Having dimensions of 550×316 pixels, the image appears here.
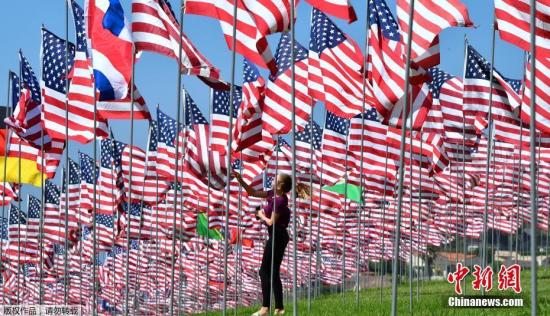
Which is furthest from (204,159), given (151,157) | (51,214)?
(51,214)

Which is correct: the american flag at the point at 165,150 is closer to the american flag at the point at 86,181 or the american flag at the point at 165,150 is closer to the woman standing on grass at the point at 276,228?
the american flag at the point at 86,181

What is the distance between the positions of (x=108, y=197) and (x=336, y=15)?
918 inches

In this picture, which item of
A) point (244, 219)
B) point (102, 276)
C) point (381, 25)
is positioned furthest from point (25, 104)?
point (102, 276)

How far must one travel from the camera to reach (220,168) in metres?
23.3

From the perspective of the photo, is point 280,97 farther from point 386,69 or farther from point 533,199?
point 533,199

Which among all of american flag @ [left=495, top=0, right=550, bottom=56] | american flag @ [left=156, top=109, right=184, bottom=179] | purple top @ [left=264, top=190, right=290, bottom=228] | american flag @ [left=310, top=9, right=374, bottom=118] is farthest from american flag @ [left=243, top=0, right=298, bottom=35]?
american flag @ [left=156, top=109, right=184, bottom=179]

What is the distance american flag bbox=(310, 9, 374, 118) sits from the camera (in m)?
20.2

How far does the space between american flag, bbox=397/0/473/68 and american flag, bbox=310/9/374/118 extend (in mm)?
4797

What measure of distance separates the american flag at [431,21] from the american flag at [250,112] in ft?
22.1

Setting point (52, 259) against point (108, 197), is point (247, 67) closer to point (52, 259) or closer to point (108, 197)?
point (108, 197)

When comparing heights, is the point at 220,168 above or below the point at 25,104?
below

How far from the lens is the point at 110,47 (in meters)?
17.2

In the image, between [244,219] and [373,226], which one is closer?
[244,219]

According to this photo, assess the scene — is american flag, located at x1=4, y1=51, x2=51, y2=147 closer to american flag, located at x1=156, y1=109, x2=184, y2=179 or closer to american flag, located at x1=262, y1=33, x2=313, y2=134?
american flag, located at x1=262, y1=33, x2=313, y2=134
